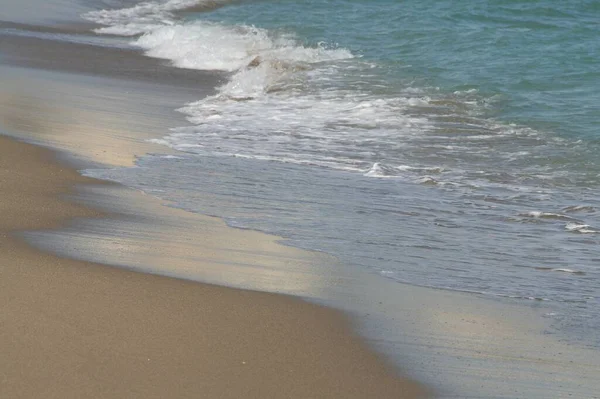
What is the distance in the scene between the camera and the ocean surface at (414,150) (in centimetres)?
611

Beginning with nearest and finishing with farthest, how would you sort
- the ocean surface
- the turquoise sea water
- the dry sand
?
the dry sand
the ocean surface
the turquoise sea water

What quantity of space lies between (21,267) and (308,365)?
1.60 m

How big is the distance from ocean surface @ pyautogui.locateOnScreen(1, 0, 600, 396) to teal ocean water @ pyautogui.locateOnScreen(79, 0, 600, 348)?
0.9 inches

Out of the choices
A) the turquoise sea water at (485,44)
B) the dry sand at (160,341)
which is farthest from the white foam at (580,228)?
the turquoise sea water at (485,44)

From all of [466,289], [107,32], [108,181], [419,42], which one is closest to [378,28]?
[419,42]

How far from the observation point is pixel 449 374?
13.7 feet

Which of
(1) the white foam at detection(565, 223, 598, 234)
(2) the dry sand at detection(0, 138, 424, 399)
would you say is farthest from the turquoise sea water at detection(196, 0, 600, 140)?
(2) the dry sand at detection(0, 138, 424, 399)

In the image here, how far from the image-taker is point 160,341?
4188 millimetres

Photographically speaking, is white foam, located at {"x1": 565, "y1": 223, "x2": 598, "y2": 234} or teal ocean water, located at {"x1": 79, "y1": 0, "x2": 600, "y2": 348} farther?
white foam, located at {"x1": 565, "y1": 223, "x2": 598, "y2": 234}

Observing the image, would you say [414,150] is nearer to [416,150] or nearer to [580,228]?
[416,150]

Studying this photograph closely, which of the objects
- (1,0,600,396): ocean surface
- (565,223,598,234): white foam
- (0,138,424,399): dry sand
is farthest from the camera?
(565,223,598,234): white foam

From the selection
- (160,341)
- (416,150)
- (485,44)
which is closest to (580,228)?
(416,150)

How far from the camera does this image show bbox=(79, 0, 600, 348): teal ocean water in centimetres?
614

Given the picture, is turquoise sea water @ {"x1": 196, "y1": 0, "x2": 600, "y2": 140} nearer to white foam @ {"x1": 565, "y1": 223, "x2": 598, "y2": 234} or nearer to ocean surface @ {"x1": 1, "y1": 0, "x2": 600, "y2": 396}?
ocean surface @ {"x1": 1, "y1": 0, "x2": 600, "y2": 396}
